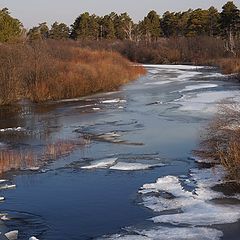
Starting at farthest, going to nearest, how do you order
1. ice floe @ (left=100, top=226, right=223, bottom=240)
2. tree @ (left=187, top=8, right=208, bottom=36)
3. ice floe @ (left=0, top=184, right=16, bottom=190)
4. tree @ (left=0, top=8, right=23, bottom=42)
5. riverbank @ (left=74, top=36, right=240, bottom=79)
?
1. tree @ (left=187, top=8, right=208, bottom=36)
2. riverbank @ (left=74, top=36, right=240, bottom=79)
3. tree @ (left=0, top=8, right=23, bottom=42)
4. ice floe @ (left=0, top=184, right=16, bottom=190)
5. ice floe @ (left=100, top=226, right=223, bottom=240)

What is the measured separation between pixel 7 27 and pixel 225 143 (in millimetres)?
25827

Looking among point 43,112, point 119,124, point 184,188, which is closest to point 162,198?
point 184,188

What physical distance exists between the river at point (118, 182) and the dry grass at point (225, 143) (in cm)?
41

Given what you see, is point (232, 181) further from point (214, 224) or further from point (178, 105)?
point (178, 105)

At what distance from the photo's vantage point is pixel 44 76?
1083 inches

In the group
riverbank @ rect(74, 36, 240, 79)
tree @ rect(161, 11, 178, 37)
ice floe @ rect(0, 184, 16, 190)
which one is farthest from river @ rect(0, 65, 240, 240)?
tree @ rect(161, 11, 178, 37)

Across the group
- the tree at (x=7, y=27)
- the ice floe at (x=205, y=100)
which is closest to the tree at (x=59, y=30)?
the tree at (x=7, y=27)

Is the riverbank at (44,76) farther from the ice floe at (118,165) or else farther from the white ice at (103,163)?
the ice floe at (118,165)

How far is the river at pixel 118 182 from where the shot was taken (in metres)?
8.55

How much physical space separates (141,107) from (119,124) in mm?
4905

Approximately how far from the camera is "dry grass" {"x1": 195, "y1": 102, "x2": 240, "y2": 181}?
34.6ft

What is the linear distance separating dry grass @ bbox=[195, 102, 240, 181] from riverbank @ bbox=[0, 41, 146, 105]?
13.8 meters

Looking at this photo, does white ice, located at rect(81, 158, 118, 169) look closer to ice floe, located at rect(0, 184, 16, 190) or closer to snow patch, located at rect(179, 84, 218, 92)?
ice floe, located at rect(0, 184, 16, 190)

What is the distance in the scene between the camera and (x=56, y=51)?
3447cm
